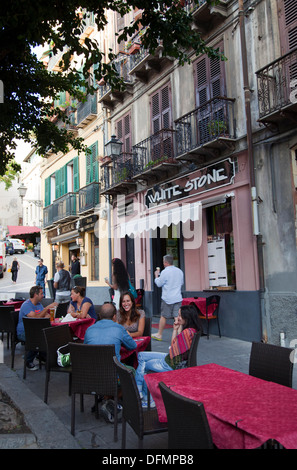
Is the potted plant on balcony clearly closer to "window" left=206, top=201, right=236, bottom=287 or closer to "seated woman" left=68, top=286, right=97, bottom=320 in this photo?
"window" left=206, top=201, right=236, bottom=287

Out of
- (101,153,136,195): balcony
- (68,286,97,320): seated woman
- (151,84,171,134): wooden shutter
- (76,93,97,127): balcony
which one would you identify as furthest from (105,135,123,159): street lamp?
(68,286,97,320): seated woman

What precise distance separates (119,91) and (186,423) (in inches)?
485

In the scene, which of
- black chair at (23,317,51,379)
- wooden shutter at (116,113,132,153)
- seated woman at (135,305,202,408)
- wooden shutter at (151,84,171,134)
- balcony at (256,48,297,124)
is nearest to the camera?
seated woman at (135,305,202,408)

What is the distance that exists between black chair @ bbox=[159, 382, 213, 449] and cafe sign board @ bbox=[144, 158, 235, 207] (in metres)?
7.40

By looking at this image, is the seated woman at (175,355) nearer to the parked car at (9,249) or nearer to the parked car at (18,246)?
the parked car at (9,249)

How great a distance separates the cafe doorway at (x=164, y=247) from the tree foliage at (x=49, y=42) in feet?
14.6

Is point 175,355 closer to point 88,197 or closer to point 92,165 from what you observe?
point 88,197

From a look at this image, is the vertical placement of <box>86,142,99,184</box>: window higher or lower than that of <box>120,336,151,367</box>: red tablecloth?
higher

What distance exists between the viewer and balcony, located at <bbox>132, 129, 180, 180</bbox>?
11.2 metres

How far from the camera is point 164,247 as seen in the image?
1255cm

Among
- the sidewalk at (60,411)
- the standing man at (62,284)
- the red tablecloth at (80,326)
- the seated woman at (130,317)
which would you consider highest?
the standing man at (62,284)

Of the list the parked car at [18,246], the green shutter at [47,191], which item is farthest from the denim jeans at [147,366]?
the parked car at [18,246]

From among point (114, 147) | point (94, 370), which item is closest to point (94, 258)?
point (114, 147)

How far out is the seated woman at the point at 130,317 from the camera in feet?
18.4
